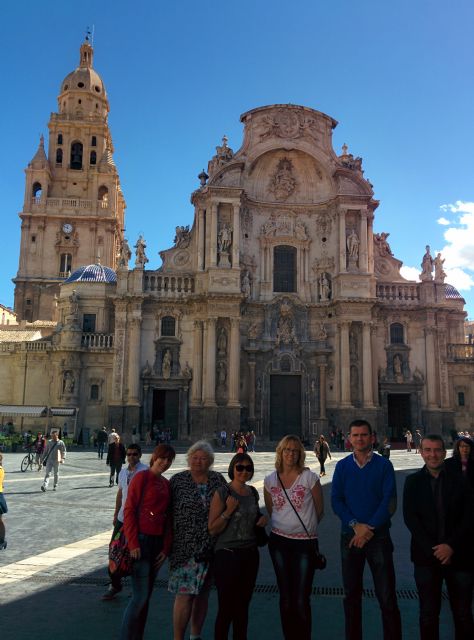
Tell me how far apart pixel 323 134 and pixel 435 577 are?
4080 centimetres

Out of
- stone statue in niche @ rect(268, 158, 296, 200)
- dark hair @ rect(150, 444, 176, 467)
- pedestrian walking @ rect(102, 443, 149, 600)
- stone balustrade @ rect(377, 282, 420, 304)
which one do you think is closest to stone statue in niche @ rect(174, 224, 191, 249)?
stone statue in niche @ rect(268, 158, 296, 200)

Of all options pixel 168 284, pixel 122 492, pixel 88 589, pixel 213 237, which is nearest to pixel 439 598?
pixel 122 492

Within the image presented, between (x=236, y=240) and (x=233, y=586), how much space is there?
35.4m

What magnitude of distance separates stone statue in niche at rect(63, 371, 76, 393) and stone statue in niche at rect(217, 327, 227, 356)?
10.2 metres

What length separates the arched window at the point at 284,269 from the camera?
139 feet

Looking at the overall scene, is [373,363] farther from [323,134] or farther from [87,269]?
[87,269]

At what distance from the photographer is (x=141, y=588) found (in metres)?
5.71

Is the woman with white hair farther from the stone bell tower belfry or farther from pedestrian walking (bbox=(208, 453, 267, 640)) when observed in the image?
the stone bell tower belfry

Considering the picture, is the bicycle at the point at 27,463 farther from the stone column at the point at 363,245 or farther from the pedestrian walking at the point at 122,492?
the stone column at the point at 363,245

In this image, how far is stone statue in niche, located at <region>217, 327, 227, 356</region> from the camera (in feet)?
129

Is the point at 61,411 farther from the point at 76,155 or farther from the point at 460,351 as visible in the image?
the point at 76,155

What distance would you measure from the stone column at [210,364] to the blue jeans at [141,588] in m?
32.4

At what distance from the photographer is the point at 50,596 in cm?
765

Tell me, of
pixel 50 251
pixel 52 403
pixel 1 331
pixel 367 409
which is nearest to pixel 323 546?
pixel 367 409
